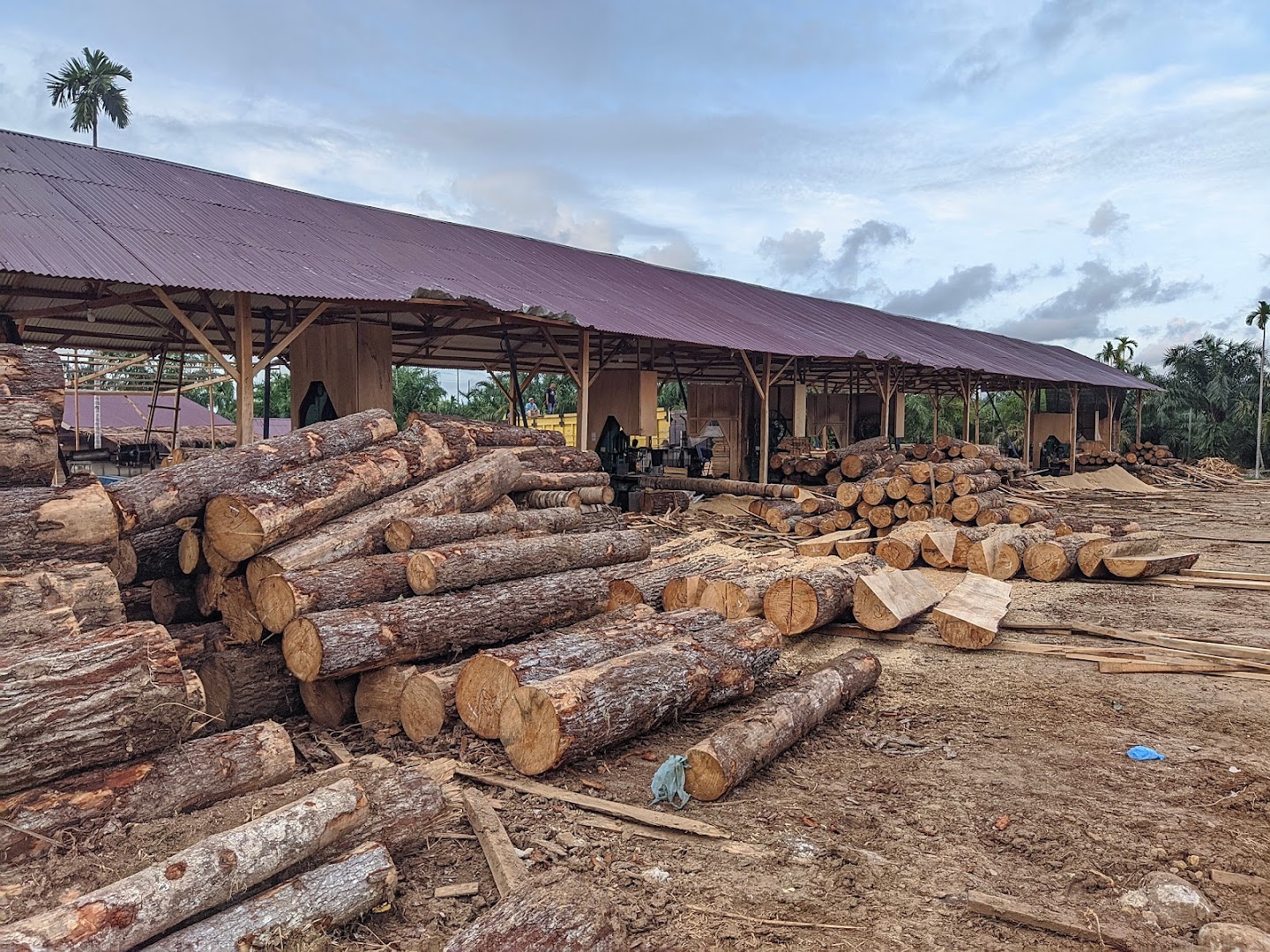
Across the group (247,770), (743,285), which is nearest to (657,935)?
(247,770)

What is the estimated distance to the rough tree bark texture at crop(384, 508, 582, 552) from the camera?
20.5 ft

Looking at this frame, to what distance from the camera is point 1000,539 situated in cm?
1028

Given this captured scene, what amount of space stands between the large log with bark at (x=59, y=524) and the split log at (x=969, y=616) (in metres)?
6.72

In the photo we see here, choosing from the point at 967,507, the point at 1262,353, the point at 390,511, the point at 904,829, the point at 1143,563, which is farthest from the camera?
the point at 1262,353

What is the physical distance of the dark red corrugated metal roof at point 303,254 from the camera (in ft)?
29.9

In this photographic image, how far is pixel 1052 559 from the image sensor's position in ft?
32.9

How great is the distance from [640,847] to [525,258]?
550 inches

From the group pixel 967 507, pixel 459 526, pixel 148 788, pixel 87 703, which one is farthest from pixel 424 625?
pixel 967 507

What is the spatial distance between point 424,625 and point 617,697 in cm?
150

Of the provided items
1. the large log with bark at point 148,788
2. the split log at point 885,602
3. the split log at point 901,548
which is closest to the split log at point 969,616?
the split log at point 885,602

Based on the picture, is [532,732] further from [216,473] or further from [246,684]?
[216,473]

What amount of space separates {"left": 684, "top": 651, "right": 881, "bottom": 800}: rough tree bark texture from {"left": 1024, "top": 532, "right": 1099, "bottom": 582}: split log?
17.0ft

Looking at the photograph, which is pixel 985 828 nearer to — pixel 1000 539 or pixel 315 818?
pixel 315 818

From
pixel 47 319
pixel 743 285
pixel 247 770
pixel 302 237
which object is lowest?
pixel 247 770
